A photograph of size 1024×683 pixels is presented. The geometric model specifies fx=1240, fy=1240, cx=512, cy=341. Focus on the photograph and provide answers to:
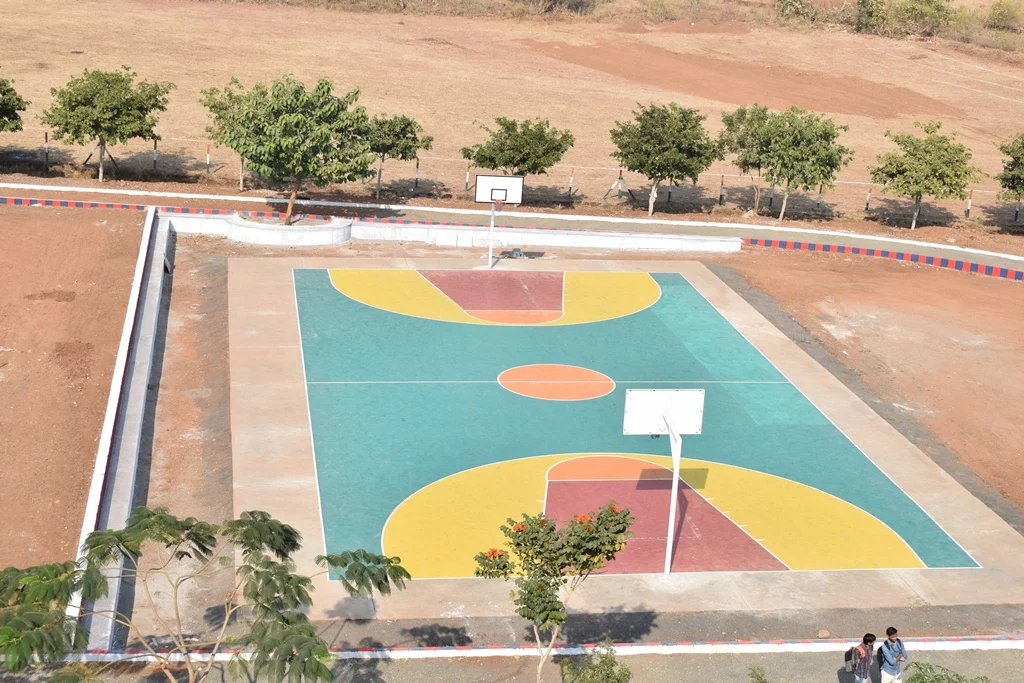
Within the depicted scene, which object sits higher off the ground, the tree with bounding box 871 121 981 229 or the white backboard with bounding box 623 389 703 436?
the tree with bounding box 871 121 981 229

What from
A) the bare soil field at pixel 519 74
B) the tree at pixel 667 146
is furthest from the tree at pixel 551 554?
the bare soil field at pixel 519 74

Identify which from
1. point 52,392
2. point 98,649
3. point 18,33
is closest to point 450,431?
point 52,392

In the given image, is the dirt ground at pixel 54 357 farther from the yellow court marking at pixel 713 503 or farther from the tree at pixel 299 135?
the yellow court marking at pixel 713 503

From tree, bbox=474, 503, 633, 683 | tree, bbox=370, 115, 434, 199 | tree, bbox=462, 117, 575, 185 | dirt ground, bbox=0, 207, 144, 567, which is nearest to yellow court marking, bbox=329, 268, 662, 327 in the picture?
dirt ground, bbox=0, 207, 144, 567

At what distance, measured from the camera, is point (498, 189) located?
3738 cm

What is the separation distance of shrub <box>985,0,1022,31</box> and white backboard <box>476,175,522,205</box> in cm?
6305

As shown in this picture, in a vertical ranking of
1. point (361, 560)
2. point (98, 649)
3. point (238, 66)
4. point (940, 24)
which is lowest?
point (98, 649)

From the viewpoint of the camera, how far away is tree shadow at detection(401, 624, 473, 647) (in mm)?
18344

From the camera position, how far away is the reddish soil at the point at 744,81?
67562 mm

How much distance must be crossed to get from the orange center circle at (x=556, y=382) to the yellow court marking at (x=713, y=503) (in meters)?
3.40

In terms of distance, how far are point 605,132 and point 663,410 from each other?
3982 centimetres

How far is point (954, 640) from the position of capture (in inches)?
727

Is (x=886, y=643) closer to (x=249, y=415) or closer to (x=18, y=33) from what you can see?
(x=249, y=415)

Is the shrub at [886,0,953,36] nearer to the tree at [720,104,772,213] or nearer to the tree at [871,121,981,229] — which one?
the tree at [871,121,981,229]
